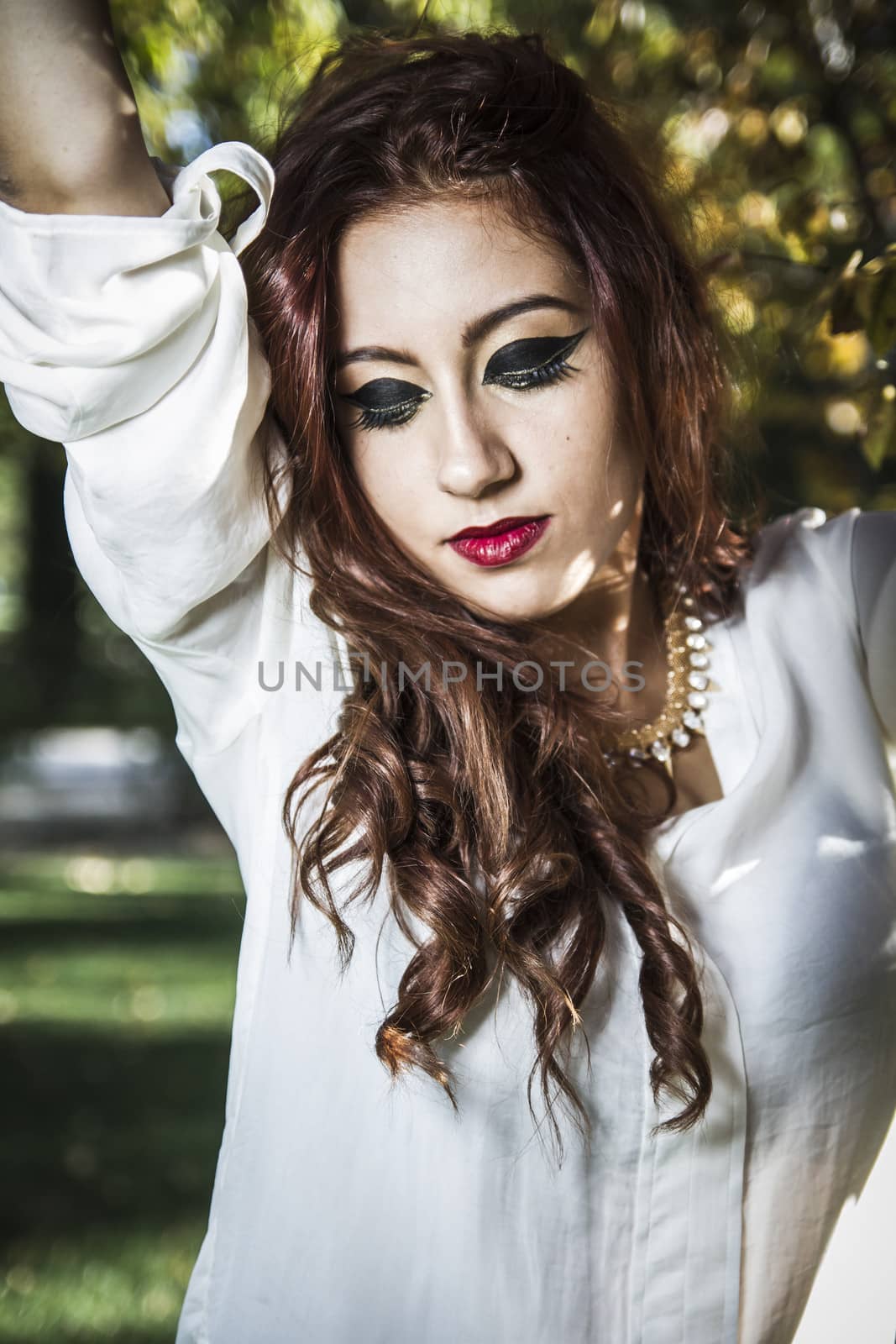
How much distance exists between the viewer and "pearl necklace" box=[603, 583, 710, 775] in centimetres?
188

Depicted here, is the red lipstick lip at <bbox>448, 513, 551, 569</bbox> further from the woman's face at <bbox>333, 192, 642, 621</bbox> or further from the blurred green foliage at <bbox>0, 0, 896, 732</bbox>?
the blurred green foliage at <bbox>0, 0, 896, 732</bbox>

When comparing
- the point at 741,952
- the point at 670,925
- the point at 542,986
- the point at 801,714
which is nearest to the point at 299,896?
the point at 542,986

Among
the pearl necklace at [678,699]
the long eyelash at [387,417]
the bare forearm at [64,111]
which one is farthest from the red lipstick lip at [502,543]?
the bare forearm at [64,111]

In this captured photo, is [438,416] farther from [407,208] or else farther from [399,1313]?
[399,1313]

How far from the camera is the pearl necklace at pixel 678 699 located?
1.88 meters

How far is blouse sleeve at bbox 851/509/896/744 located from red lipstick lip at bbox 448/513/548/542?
614 millimetres

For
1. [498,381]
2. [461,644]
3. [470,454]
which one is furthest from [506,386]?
[461,644]

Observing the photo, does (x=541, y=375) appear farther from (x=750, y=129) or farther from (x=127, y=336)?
(x=750, y=129)

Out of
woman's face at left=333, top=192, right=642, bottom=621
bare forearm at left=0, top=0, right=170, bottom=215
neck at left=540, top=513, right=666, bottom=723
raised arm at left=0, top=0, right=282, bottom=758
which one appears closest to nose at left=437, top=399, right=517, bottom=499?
woman's face at left=333, top=192, right=642, bottom=621

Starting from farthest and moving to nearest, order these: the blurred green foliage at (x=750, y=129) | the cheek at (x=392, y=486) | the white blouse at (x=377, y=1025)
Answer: the blurred green foliage at (x=750, y=129)
the cheek at (x=392, y=486)
the white blouse at (x=377, y=1025)

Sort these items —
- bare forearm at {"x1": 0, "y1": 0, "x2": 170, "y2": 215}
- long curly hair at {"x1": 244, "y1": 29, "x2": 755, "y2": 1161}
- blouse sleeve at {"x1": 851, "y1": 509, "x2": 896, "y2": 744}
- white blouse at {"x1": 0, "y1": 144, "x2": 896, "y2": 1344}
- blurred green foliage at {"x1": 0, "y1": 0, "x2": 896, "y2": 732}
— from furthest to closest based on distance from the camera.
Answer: blurred green foliage at {"x1": 0, "y1": 0, "x2": 896, "y2": 732}
blouse sleeve at {"x1": 851, "y1": 509, "x2": 896, "y2": 744}
long curly hair at {"x1": 244, "y1": 29, "x2": 755, "y2": 1161}
white blouse at {"x1": 0, "y1": 144, "x2": 896, "y2": 1344}
bare forearm at {"x1": 0, "y1": 0, "x2": 170, "y2": 215}

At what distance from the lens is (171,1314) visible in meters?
3.63

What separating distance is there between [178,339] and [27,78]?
31cm

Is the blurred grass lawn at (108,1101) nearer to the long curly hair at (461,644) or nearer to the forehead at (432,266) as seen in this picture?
the long curly hair at (461,644)
